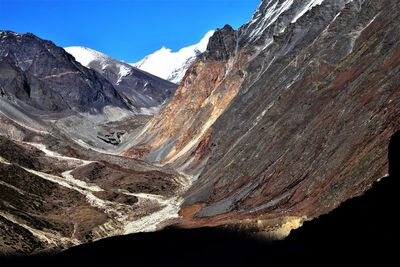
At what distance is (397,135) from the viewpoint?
21.1 metres

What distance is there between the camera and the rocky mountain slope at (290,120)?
40.2 meters

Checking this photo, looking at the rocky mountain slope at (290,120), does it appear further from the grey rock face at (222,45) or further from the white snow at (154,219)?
the white snow at (154,219)

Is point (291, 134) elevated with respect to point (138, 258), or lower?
elevated

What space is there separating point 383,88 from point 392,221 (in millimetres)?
29238

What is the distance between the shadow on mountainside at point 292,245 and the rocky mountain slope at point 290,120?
3.88 m

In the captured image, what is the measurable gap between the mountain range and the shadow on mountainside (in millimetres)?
1565

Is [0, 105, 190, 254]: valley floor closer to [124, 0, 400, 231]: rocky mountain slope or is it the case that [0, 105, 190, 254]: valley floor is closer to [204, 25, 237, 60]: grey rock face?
[124, 0, 400, 231]: rocky mountain slope

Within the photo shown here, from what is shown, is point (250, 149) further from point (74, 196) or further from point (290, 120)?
point (74, 196)

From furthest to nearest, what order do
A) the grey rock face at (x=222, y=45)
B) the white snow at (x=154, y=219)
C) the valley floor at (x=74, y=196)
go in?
the grey rock face at (x=222, y=45)
the white snow at (x=154, y=219)
the valley floor at (x=74, y=196)

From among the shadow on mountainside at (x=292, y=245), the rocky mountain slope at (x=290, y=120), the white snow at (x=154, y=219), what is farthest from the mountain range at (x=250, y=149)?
the shadow on mountainside at (x=292, y=245)

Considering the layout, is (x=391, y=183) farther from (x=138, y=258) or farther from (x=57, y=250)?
(x=57, y=250)

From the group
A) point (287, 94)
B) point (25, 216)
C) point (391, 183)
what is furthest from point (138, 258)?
point (287, 94)

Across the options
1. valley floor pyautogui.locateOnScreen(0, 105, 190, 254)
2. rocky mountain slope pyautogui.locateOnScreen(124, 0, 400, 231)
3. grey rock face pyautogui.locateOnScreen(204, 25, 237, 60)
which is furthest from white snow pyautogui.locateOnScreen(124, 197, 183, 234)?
grey rock face pyautogui.locateOnScreen(204, 25, 237, 60)

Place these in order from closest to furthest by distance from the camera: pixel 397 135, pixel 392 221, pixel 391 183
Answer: pixel 392 221, pixel 397 135, pixel 391 183
